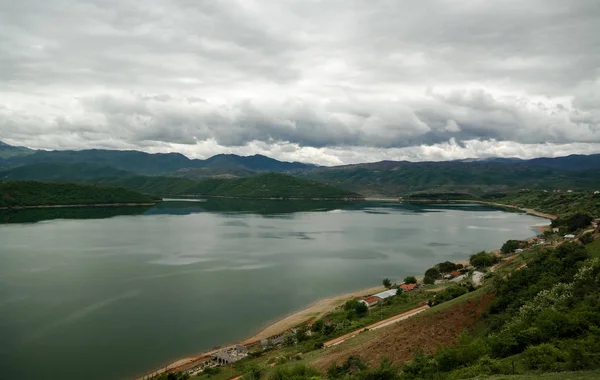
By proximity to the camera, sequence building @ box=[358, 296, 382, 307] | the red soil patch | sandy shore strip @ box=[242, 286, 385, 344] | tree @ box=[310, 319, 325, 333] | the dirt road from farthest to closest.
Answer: building @ box=[358, 296, 382, 307] → sandy shore strip @ box=[242, 286, 385, 344] → tree @ box=[310, 319, 325, 333] → the dirt road → the red soil patch

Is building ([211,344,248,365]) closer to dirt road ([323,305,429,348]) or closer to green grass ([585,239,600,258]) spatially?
dirt road ([323,305,429,348])

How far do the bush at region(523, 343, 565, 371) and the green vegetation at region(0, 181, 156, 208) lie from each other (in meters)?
171

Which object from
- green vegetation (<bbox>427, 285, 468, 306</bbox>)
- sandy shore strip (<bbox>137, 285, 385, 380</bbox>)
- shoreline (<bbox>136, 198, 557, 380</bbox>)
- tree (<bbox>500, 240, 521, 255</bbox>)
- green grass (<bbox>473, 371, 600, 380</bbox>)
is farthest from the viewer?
tree (<bbox>500, 240, 521, 255</bbox>)

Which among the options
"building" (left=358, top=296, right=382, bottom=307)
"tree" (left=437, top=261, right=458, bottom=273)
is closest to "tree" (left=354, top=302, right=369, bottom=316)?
"building" (left=358, top=296, right=382, bottom=307)

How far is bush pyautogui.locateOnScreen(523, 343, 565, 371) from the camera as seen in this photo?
1443 centimetres

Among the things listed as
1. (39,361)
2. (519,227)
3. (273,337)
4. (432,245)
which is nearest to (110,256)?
(39,361)

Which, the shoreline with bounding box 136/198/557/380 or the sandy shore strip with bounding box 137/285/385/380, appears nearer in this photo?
the sandy shore strip with bounding box 137/285/385/380

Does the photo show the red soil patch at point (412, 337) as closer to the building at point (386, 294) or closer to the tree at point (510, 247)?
the building at point (386, 294)

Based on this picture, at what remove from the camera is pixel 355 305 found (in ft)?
123

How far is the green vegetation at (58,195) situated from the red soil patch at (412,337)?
160m

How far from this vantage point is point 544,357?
1490 centimetres

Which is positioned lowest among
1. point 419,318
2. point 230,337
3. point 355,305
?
point 230,337

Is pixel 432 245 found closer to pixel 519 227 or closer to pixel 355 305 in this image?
pixel 519 227

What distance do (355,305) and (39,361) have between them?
25.9 meters
